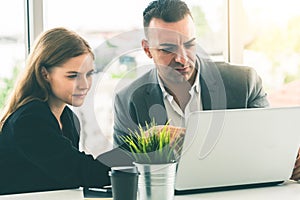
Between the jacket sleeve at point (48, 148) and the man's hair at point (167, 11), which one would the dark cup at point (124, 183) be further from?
the man's hair at point (167, 11)

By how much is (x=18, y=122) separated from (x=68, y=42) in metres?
0.46

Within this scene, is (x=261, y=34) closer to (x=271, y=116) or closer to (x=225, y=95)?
(x=225, y=95)

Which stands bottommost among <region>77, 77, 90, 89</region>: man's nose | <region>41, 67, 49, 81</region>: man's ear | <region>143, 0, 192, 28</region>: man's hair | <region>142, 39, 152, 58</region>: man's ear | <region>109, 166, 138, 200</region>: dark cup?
<region>109, 166, 138, 200</region>: dark cup

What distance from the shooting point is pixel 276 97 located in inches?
146

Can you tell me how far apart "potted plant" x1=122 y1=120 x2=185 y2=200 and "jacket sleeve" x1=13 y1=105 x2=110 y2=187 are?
768 millimetres

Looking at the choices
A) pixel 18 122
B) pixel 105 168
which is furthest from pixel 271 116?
pixel 18 122

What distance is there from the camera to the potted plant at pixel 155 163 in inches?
62.9

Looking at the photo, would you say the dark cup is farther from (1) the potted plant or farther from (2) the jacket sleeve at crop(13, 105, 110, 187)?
(2) the jacket sleeve at crop(13, 105, 110, 187)

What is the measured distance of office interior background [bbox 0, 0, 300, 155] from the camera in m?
2.92

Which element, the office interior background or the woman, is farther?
the office interior background

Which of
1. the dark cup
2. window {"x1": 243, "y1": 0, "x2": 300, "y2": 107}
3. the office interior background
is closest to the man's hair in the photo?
the office interior background

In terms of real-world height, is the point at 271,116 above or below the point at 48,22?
below

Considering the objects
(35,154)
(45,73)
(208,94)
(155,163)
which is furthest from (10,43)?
(155,163)

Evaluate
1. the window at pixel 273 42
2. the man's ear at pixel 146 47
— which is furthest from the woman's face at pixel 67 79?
the window at pixel 273 42
